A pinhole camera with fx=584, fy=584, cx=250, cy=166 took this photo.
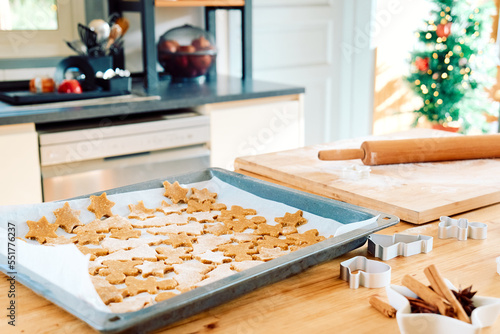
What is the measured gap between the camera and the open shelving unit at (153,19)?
251cm

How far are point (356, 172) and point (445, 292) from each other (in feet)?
2.12

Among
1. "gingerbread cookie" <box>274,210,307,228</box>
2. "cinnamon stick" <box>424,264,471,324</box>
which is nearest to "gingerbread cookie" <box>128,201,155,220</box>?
"gingerbread cookie" <box>274,210,307,228</box>

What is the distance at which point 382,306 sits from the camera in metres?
0.75

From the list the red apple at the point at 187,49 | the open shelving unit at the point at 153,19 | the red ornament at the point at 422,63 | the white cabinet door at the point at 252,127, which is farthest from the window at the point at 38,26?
the red ornament at the point at 422,63

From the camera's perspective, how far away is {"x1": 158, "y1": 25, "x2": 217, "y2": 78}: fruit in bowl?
272 centimetres

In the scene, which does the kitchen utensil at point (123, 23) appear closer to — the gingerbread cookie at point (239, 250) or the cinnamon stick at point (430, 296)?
the gingerbread cookie at point (239, 250)

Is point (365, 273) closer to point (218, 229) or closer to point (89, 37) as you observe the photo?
point (218, 229)

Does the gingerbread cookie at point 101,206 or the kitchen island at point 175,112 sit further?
the kitchen island at point 175,112

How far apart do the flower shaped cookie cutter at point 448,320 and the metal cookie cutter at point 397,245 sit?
0.22 m

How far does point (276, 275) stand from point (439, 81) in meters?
3.77

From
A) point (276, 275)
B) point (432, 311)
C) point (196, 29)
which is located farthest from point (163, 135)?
point (432, 311)

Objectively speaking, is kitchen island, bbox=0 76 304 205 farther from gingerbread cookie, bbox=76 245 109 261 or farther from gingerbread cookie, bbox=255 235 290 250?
gingerbread cookie, bbox=255 235 290 250

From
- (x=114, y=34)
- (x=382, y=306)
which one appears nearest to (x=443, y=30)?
(x=114, y=34)

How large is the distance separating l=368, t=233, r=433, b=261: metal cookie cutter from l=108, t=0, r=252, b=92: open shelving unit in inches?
69.1
